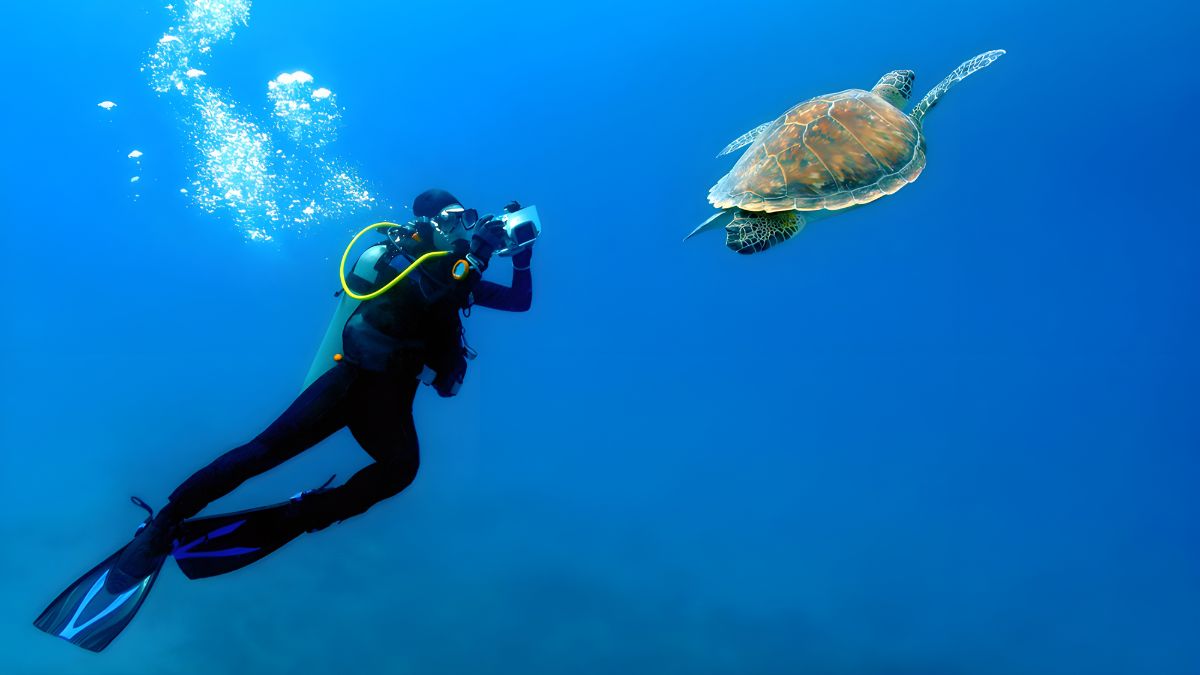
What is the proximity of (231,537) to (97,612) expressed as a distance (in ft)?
3.05

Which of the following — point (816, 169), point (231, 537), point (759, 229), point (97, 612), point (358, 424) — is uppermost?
point (816, 169)

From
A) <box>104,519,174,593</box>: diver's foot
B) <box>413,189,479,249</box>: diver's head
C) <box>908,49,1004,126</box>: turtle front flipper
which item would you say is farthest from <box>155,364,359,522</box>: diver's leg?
<box>908,49,1004,126</box>: turtle front flipper

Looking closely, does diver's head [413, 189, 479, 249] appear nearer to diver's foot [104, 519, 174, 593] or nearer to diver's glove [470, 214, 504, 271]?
diver's glove [470, 214, 504, 271]

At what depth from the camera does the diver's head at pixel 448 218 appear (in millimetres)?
3744

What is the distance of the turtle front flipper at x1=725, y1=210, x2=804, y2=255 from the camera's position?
178 inches

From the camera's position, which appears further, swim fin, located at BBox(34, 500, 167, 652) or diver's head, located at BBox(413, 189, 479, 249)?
diver's head, located at BBox(413, 189, 479, 249)

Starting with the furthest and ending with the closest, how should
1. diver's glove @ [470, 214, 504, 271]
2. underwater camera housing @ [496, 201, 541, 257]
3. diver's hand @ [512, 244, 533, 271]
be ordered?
1. diver's hand @ [512, 244, 533, 271]
2. underwater camera housing @ [496, 201, 541, 257]
3. diver's glove @ [470, 214, 504, 271]

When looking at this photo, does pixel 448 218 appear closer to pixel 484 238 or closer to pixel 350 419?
pixel 484 238

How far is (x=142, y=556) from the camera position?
3.37 metres

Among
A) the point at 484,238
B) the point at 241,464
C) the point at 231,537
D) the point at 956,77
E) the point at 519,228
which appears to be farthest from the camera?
the point at 956,77

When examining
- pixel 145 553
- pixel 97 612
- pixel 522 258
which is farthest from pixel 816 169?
pixel 97 612

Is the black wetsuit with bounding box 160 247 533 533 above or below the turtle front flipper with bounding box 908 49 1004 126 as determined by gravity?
below

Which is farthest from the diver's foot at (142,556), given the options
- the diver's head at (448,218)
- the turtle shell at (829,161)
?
the turtle shell at (829,161)

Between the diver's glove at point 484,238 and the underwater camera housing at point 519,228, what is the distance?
80 mm
